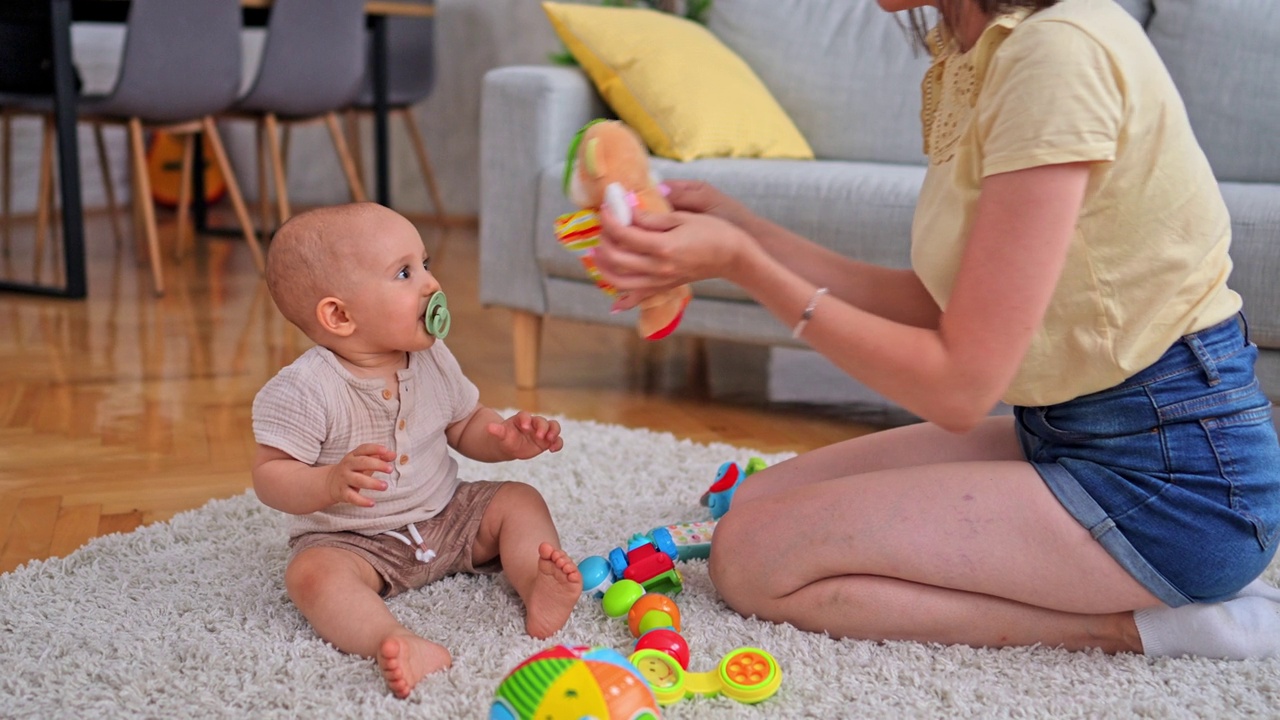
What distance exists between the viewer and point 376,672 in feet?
3.58

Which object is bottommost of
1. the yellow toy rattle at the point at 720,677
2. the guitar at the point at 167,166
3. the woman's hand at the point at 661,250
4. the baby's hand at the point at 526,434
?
the guitar at the point at 167,166

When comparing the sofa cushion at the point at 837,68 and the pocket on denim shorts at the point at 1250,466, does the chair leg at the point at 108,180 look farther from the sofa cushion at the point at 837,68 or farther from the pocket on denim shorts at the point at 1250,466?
the pocket on denim shorts at the point at 1250,466

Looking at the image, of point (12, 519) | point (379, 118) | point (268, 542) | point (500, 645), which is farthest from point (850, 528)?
point (379, 118)

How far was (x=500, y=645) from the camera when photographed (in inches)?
45.1

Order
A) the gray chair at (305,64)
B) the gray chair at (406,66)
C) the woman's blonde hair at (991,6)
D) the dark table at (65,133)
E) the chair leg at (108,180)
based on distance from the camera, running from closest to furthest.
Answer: the woman's blonde hair at (991,6), the dark table at (65,133), the gray chair at (305,64), the chair leg at (108,180), the gray chair at (406,66)

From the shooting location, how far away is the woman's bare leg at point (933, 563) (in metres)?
1.09

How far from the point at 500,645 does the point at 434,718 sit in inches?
6.1

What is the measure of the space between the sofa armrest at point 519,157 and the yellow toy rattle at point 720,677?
51.0 inches

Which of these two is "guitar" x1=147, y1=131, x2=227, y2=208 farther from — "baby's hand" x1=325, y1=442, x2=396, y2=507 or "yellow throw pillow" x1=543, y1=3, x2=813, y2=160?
"baby's hand" x1=325, y1=442, x2=396, y2=507

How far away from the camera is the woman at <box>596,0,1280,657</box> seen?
3.07ft

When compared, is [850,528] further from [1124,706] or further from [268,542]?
[268,542]

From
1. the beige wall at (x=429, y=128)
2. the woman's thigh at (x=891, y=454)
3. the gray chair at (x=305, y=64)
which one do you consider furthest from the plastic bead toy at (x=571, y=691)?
the beige wall at (x=429, y=128)

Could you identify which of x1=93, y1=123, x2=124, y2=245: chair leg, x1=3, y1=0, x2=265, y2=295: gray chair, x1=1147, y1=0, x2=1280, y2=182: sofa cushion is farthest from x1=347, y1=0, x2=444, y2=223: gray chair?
x1=1147, y1=0, x2=1280, y2=182: sofa cushion

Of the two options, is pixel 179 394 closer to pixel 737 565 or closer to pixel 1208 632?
pixel 737 565
